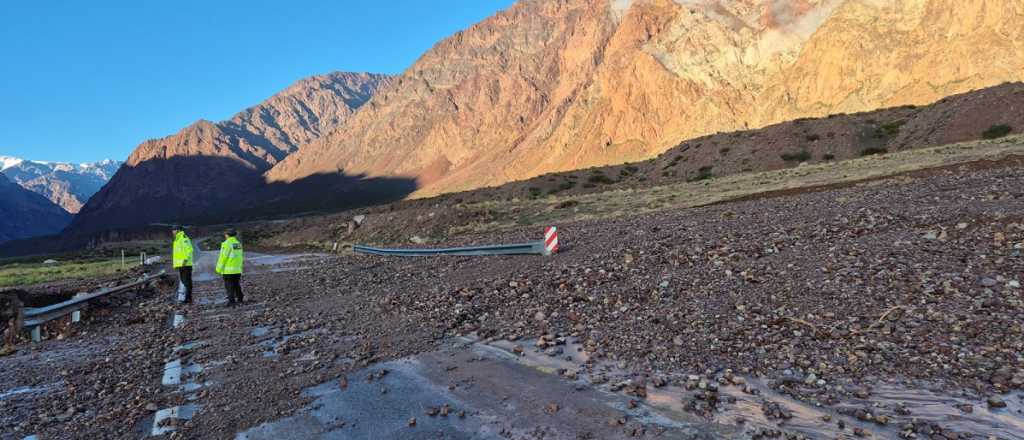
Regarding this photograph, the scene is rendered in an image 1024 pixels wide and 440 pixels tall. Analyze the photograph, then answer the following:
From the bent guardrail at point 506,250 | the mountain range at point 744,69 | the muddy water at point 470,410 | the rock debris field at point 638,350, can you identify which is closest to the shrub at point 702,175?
the mountain range at point 744,69

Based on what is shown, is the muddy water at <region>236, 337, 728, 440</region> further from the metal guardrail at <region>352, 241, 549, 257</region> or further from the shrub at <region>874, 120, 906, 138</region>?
the shrub at <region>874, 120, 906, 138</region>

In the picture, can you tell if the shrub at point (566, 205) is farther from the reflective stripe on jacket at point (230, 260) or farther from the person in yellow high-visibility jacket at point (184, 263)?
the reflective stripe on jacket at point (230, 260)

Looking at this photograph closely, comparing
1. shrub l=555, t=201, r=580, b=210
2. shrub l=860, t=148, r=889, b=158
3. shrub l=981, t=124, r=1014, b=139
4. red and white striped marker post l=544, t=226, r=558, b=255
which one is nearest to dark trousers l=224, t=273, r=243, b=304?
red and white striped marker post l=544, t=226, r=558, b=255

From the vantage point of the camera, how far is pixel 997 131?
43125mm

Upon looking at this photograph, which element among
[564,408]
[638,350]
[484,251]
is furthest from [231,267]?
[564,408]

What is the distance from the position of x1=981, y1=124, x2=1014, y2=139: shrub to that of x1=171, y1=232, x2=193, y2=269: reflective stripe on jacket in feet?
166

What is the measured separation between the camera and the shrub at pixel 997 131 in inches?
1681

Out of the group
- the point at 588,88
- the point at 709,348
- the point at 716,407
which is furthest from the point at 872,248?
the point at 588,88

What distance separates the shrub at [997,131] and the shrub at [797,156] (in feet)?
39.8

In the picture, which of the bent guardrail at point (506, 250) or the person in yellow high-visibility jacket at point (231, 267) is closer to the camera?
the person in yellow high-visibility jacket at point (231, 267)

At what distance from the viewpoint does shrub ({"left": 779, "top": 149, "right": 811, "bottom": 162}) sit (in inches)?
2048

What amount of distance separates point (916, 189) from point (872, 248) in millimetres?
10172

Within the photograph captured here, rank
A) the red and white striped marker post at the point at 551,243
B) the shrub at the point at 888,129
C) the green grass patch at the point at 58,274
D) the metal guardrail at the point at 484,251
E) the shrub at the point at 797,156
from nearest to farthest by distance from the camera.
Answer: the red and white striped marker post at the point at 551,243, the metal guardrail at the point at 484,251, the green grass patch at the point at 58,274, the shrub at the point at 888,129, the shrub at the point at 797,156

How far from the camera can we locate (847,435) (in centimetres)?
512
